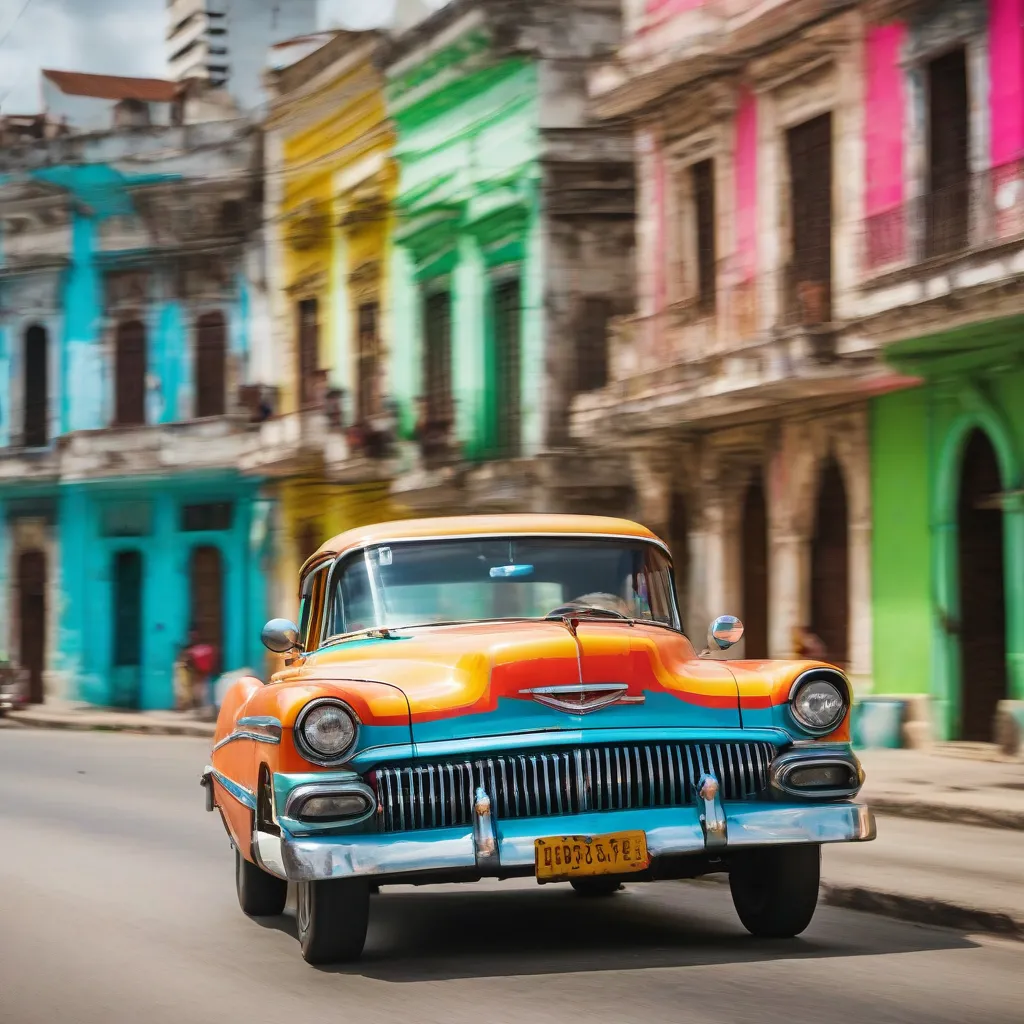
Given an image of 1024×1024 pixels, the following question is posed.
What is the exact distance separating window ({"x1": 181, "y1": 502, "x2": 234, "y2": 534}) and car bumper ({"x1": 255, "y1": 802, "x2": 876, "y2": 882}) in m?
31.2

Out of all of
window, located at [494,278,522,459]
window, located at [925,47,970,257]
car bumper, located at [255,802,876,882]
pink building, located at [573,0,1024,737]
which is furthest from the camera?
window, located at [494,278,522,459]

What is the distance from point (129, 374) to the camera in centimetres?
3941

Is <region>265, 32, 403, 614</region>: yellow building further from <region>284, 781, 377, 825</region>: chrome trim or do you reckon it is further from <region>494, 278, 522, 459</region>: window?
<region>284, 781, 377, 825</region>: chrome trim

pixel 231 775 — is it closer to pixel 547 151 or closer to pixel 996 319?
pixel 996 319

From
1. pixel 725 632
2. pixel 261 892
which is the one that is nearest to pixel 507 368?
pixel 261 892

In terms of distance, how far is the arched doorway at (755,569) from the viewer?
79.6 ft

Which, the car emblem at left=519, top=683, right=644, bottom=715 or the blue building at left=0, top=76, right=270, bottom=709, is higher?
the blue building at left=0, top=76, right=270, bottom=709

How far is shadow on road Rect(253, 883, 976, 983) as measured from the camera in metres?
7.24

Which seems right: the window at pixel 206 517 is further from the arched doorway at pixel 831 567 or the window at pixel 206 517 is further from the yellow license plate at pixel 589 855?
the yellow license plate at pixel 589 855

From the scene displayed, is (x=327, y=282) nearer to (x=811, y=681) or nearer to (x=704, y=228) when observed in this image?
(x=704, y=228)

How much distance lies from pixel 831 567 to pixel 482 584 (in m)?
14.6

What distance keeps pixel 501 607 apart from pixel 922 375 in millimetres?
12757

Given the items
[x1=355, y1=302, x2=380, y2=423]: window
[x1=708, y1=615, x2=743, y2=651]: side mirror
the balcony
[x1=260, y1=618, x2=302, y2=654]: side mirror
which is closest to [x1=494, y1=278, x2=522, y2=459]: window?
[x1=355, y1=302, x2=380, y2=423]: window

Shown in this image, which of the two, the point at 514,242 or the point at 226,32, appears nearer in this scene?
the point at 514,242
